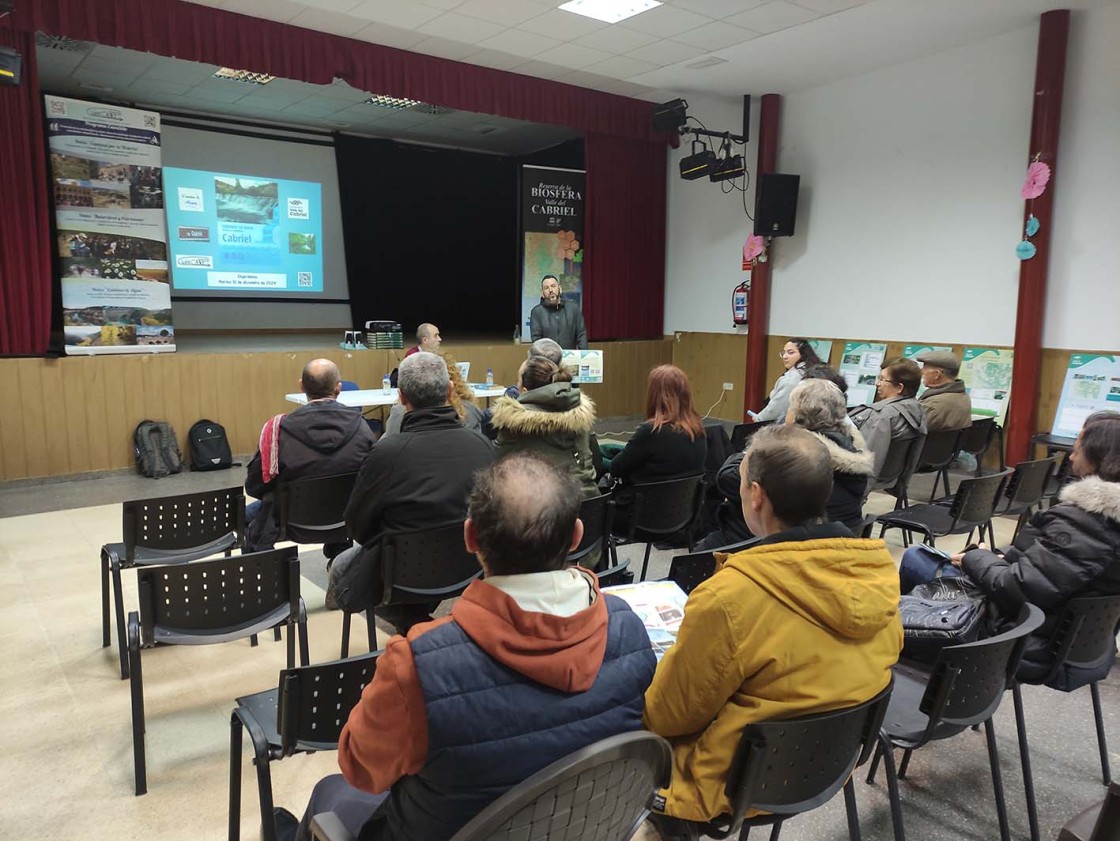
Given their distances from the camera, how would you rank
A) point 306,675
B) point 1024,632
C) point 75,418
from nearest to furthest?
point 306,675 → point 1024,632 → point 75,418

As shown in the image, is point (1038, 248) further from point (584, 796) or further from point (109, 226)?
point (109, 226)

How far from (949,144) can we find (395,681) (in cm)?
700

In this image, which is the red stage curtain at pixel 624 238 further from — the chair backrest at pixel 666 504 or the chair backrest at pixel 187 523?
the chair backrest at pixel 187 523

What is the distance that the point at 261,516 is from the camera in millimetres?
3221

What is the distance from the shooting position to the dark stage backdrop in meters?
10.4

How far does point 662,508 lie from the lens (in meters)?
3.36

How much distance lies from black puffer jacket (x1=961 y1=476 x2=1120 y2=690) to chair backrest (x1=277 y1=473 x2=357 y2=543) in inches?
88.6

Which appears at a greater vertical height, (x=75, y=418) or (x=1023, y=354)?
(x=1023, y=354)

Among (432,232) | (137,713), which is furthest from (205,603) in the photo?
(432,232)

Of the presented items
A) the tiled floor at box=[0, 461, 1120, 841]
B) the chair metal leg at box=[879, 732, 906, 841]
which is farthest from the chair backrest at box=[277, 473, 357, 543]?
the chair metal leg at box=[879, 732, 906, 841]

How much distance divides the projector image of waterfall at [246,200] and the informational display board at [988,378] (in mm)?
7067

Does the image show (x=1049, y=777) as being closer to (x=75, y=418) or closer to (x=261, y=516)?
(x=261, y=516)

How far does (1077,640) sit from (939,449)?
9.55ft

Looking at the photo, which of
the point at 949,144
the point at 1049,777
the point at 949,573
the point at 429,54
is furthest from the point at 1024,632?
the point at 429,54
